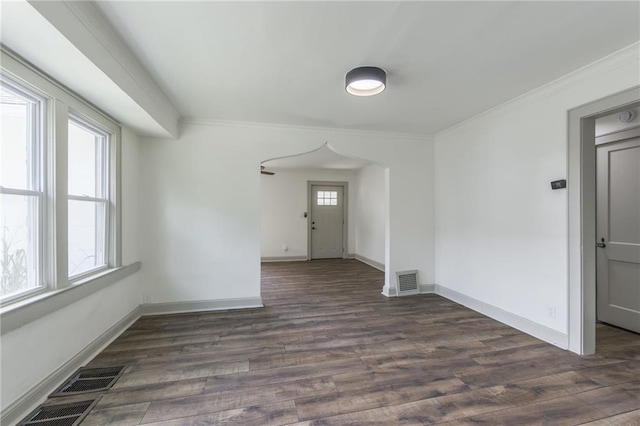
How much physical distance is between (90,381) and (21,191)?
4.84ft

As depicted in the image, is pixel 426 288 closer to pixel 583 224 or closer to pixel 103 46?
pixel 583 224

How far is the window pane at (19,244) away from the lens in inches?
66.2

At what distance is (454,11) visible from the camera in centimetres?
164

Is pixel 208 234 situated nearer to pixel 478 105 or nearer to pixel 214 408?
pixel 214 408

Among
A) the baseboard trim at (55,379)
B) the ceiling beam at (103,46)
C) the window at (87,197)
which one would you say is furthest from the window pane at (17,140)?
the baseboard trim at (55,379)

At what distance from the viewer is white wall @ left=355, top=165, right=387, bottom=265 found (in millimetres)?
6043

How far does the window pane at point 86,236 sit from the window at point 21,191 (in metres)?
0.43

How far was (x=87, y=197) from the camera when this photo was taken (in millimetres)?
2496

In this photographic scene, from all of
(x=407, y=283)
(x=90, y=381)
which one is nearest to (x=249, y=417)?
(x=90, y=381)

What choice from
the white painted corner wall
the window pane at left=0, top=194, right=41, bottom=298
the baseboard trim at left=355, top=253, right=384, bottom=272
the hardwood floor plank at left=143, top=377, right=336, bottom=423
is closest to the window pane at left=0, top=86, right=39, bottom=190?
the window pane at left=0, top=194, right=41, bottom=298

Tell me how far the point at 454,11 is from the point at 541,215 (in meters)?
2.22

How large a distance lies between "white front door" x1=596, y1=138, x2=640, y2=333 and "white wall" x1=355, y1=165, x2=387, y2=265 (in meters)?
3.30

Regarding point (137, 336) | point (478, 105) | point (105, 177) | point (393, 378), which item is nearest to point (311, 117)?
point (478, 105)

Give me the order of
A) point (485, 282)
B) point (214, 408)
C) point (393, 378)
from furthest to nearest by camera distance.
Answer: point (485, 282) → point (393, 378) → point (214, 408)
